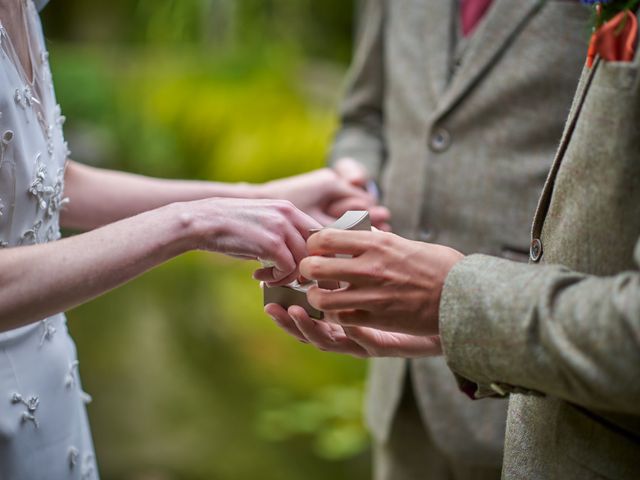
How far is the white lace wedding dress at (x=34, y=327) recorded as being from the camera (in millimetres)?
1138

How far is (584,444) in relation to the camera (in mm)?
965

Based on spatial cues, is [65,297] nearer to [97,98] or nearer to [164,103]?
[164,103]

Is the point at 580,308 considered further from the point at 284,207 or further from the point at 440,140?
the point at 440,140

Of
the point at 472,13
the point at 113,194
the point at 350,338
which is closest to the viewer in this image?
the point at 350,338

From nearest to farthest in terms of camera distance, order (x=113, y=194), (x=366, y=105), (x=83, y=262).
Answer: (x=83, y=262) → (x=113, y=194) → (x=366, y=105)

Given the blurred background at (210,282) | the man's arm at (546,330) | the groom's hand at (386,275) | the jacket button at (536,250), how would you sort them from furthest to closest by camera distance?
1. the blurred background at (210,282)
2. the jacket button at (536,250)
3. the groom's hand at (386,275)
4. the man's arm at (546,330)

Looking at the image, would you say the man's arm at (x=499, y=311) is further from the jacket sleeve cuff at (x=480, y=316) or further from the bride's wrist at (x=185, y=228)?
the bride's wrist at (x=185, y=228)

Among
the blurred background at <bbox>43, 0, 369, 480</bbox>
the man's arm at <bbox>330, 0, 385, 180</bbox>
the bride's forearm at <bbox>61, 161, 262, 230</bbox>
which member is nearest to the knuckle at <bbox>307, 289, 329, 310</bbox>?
the bride's forearm at <bbox>61, 161, 262, 230</bbox>

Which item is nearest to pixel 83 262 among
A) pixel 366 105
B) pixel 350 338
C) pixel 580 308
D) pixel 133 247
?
pixel 133 247

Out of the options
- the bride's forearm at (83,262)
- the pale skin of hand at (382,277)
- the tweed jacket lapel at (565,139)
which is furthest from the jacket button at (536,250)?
the bride's forearm at (83,262)

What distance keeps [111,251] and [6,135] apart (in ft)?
0.76

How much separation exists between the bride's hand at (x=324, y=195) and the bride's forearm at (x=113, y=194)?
0.12 meters

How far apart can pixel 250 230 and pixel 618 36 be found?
0.56m

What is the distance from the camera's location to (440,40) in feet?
5.91
